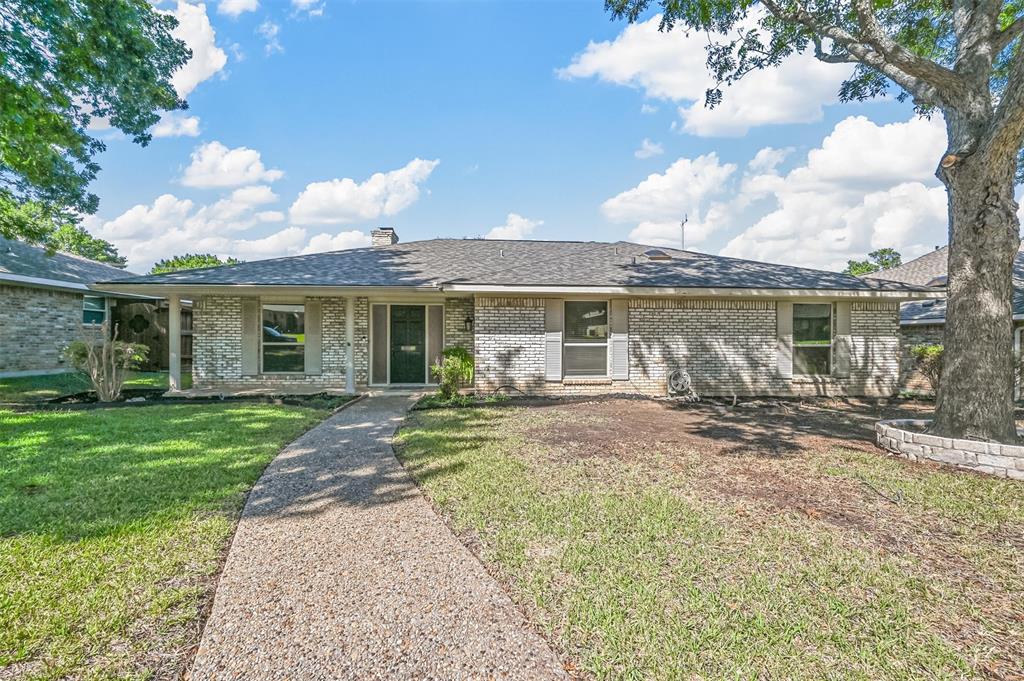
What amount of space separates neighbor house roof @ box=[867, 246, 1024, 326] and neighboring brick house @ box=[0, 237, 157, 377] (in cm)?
2296

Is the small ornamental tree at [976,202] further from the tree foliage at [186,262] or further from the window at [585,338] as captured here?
the tree foliage at [186,262]

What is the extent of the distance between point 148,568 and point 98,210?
50.8ft

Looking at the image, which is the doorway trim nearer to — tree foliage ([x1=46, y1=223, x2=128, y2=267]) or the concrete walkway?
the concrete walkway

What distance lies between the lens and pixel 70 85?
1077 cm

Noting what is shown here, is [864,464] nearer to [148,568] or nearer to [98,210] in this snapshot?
[148,568]

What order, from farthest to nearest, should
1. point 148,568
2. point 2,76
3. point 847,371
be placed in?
point 847,371 < point 2,76 < point 148,568

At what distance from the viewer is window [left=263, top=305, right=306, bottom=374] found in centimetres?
1135

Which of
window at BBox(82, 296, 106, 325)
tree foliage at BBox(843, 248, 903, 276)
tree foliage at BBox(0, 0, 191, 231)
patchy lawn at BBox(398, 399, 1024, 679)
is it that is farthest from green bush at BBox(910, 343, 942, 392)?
tree foliage at BBox(843, 248, 903, 276)

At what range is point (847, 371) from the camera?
37.2 ft

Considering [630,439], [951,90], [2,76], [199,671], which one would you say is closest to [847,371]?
[951,90]

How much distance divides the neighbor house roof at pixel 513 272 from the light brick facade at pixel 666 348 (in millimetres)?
626

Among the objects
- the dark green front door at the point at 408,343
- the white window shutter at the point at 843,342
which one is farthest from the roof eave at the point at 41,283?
the white window shutter at the point at 843,342

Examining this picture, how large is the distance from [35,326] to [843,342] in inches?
865

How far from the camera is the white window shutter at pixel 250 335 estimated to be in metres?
11.2
